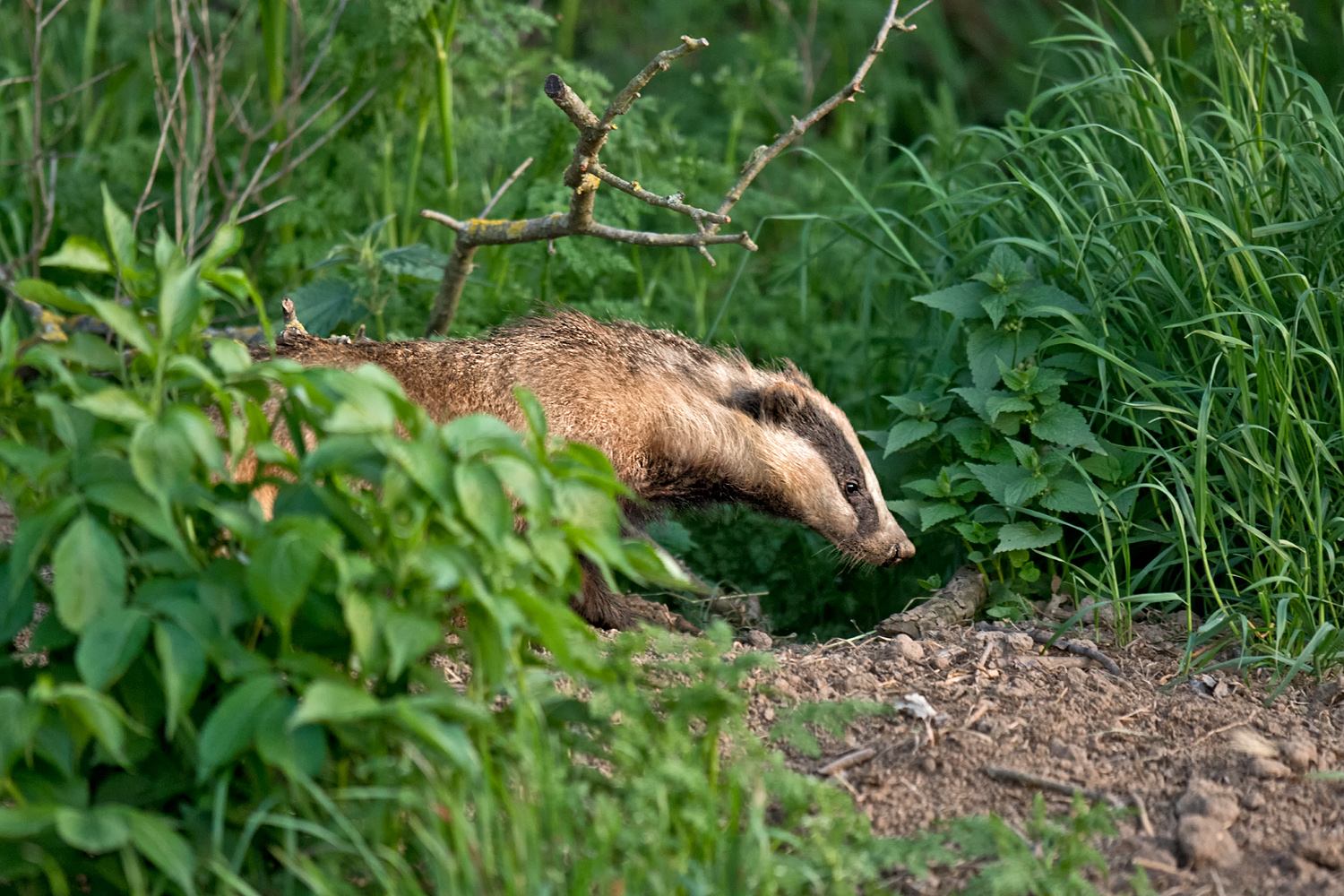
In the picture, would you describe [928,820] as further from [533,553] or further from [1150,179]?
[1150,179]

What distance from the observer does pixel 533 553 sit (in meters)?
2.56

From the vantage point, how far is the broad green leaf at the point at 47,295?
2564 millimetres

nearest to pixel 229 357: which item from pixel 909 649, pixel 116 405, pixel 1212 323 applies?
pixel 116 405

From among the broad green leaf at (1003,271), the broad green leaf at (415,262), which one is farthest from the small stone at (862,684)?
the broad green leaf at (415,262)

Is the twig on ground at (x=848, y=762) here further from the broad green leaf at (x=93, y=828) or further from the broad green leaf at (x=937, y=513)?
the broad green leaf at (x=93, y=828)

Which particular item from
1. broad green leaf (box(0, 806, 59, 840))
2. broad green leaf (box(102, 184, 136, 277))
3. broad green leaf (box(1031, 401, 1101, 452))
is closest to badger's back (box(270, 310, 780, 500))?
broad green leaf (box(1031, 401, 1101, 452))

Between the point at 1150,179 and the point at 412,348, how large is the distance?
2601 millimetres

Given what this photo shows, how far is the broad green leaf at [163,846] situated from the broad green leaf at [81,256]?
107cm

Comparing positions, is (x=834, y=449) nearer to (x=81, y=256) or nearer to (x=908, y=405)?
(x=908, y=405)

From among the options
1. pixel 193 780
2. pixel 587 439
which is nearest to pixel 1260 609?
pixel 587 439

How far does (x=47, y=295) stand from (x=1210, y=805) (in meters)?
2.75

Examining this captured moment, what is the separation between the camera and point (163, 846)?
2.26 meters

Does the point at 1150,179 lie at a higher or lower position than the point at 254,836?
higher

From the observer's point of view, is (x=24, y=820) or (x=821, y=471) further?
(x=821, y=471)
